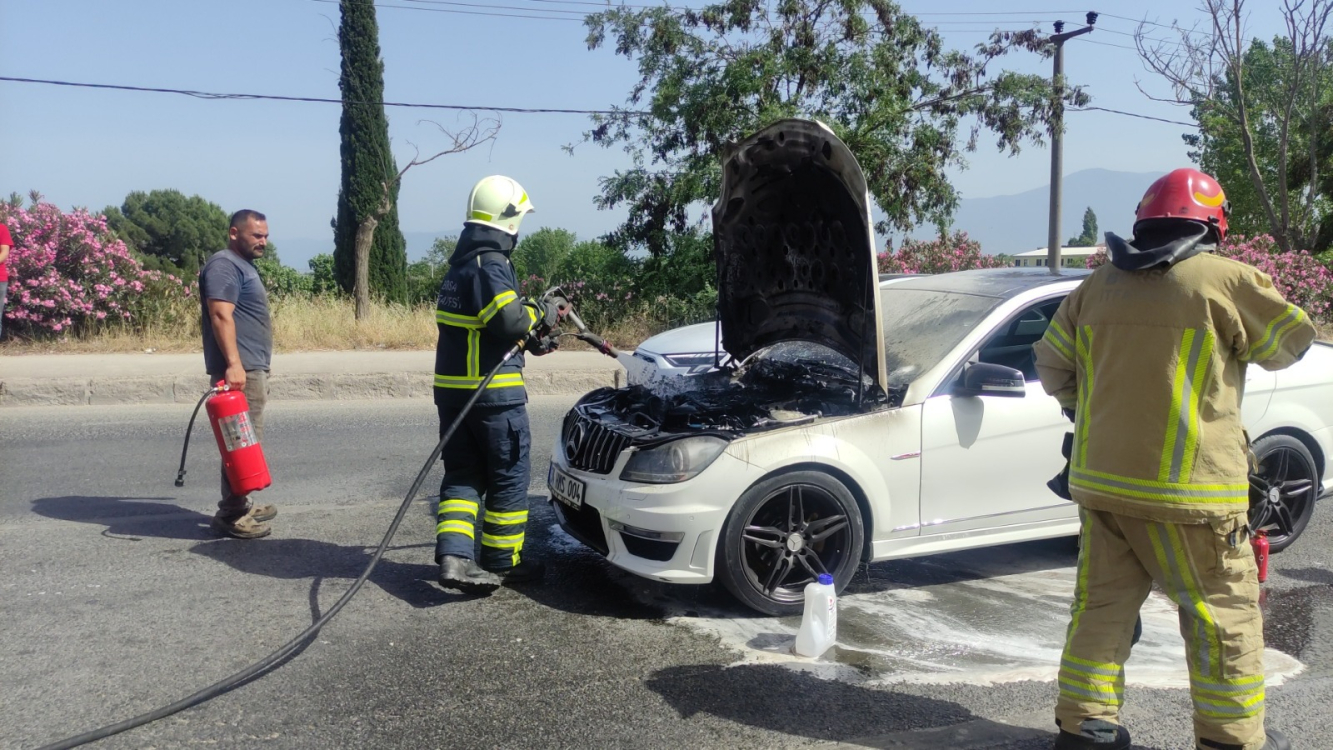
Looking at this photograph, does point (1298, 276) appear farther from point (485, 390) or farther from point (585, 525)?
point (485, 390)

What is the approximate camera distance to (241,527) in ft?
18.9

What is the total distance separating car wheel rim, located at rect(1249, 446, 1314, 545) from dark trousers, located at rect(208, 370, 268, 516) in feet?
18.2

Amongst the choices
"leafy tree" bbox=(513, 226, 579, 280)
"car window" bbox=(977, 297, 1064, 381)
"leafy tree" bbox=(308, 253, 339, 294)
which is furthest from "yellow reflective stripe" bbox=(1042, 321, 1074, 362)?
"leafy tree" bbox=(513, 226, 579, 280)

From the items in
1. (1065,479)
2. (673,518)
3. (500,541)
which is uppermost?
(1065,479)

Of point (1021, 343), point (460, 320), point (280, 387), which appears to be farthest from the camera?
point (280, 387)

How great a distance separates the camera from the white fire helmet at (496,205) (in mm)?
4883

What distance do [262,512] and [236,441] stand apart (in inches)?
23.8

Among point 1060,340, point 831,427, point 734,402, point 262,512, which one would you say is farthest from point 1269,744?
point 262,512

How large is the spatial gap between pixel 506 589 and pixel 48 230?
461 inches

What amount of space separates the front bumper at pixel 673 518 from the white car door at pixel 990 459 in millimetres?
989

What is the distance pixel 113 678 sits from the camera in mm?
3902

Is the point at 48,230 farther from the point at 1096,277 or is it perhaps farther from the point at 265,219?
the point at 1096,277

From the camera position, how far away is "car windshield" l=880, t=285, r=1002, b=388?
5.07m

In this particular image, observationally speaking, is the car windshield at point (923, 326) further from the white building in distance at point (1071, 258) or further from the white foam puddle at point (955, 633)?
the white building in distance at point (1071, 258)
